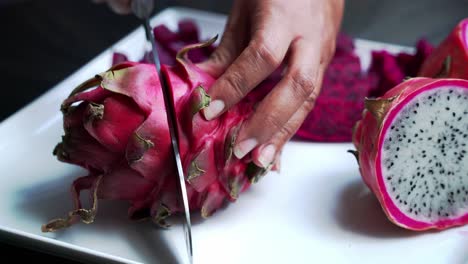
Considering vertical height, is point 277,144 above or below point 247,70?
below

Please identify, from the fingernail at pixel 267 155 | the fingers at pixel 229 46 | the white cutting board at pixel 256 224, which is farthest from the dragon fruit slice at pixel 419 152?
the fingers at pixel 229 46

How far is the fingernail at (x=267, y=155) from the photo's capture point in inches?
35.2

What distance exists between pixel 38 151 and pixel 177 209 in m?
0.39

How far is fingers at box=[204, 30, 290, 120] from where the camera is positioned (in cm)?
86

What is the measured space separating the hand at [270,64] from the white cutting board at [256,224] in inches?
4.0

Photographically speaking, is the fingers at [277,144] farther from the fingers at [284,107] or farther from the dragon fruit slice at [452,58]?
the dragon fruit slice at [452,58]

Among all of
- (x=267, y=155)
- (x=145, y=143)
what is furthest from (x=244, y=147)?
(x=145, y=143)

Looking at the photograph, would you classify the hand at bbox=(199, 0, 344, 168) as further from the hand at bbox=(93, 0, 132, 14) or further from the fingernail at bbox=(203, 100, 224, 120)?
the hand at bbox=(93, 0, 132, 14)

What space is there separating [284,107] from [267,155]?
87 mm

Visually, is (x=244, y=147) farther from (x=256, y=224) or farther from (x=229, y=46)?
(x=229, y=46)

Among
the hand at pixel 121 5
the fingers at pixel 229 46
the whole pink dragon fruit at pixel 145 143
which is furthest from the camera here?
the hand at pixel 121 5

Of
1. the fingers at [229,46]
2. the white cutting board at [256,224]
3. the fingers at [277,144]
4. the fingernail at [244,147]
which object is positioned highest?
the fingers at [229,46]

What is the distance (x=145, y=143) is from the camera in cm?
79

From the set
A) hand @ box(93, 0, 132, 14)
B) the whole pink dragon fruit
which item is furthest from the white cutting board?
hand @ box(93, 0, 132, 14)
